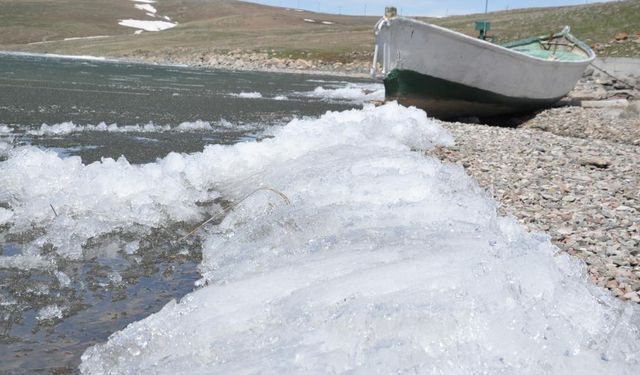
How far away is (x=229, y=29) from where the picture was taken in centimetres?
9094

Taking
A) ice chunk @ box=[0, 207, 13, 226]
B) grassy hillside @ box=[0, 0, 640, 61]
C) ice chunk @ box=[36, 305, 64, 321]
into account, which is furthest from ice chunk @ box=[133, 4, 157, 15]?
ice chunk @ box=[36, 305, 64, 321]

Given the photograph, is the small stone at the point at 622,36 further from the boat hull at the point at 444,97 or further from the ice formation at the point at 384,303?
the ice formation at the point at 384,303

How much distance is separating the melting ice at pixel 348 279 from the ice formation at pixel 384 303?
0.04 ft

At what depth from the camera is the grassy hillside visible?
169ft

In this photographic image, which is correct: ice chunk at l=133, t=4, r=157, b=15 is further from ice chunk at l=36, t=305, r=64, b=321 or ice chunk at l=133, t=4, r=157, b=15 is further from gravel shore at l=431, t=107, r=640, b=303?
ice chunk at l=36, t=305, r=64, b=321

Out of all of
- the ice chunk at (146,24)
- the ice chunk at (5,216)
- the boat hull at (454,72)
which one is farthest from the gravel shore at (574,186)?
the ice chunk at (146,24)

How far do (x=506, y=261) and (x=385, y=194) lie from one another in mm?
2350

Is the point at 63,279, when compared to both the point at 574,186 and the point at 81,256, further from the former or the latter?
the point at 574,186

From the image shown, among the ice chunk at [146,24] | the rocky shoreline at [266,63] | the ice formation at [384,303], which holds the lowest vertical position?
the rocky shoreline at [266,63]

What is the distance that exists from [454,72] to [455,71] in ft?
0.11

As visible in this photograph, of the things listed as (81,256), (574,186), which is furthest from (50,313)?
(574,186)

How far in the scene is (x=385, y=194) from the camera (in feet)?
20.9

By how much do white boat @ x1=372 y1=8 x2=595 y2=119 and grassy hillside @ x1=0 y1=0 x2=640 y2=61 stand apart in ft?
72.2

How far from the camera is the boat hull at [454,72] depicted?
1513 cm
